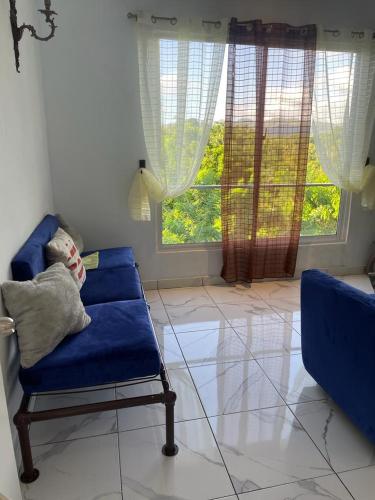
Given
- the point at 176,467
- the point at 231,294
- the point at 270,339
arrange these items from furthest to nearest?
the point at 231,294, the point at 270,339, the point at 176,467

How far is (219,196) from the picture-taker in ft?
11.5

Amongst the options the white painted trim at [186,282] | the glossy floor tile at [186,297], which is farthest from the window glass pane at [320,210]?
the glossy floor tile at [186,297]

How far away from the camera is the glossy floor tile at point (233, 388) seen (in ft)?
6.53

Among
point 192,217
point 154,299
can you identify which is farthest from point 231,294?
point 192,217

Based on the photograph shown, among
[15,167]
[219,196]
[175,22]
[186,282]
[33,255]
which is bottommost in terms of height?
[186,282]

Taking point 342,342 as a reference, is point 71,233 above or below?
above

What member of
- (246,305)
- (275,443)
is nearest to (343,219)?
(246,305)

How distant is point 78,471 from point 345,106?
344 centimetres

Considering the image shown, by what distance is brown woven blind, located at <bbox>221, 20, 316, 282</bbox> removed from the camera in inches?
121

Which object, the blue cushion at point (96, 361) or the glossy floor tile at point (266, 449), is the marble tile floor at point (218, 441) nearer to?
the glossy floor tile at point (266, 449)

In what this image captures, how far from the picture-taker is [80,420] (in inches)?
74.2

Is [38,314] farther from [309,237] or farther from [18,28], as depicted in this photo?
[309,237]

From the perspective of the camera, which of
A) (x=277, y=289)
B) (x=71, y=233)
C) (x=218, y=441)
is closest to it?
(x=218, y=441)

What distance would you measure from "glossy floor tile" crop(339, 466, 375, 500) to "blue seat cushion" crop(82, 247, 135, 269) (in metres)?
1.88
